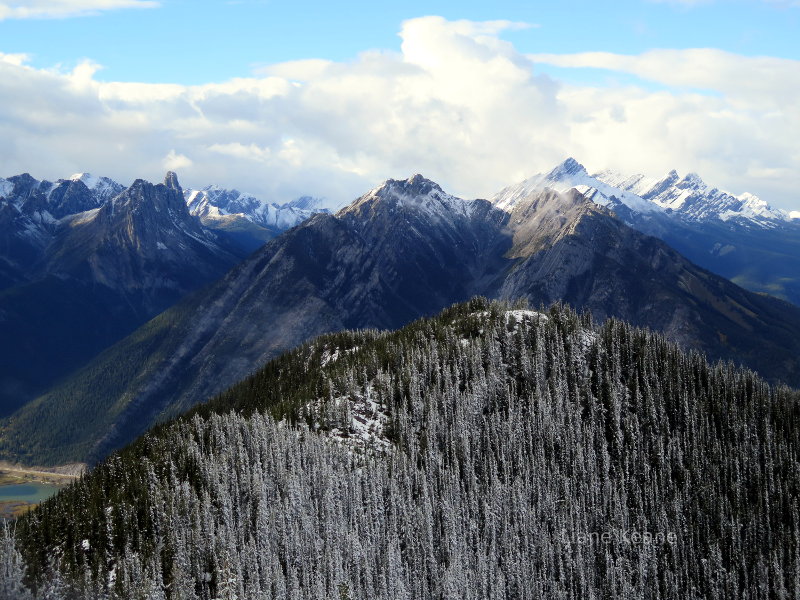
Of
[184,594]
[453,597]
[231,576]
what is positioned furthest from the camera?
[453,597]

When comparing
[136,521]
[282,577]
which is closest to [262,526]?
[282,577]

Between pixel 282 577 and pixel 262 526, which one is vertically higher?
pixel 262 526

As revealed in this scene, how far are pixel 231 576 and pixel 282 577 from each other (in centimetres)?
1310

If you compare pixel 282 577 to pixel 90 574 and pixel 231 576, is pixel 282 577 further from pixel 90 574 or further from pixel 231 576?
pixel 90 574

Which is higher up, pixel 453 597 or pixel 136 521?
pixel 136 521

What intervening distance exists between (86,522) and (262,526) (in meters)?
45.6

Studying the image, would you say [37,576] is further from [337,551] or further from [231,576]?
[337,551]

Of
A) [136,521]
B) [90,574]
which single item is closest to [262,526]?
[136,521]

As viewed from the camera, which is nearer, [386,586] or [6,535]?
[6,535]

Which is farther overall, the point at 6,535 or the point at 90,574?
the point at 6,535

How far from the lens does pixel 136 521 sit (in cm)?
18825

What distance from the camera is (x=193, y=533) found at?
18612 cm

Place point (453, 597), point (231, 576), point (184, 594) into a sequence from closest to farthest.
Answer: point (184, 594) → point (231, 576) → point (453, 597)

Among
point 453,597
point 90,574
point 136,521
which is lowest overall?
point 453,597
